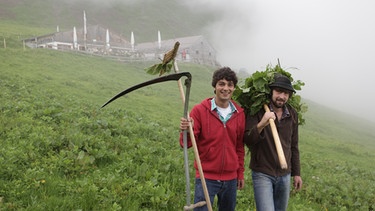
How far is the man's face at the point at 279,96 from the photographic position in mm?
4496

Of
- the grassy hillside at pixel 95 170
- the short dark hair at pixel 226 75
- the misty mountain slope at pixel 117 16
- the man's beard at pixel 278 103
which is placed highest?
the misty mountain slope at pixel 117 16

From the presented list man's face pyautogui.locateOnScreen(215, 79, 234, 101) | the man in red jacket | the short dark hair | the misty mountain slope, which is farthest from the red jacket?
the misty mountain slope

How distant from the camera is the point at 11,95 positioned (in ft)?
44.8

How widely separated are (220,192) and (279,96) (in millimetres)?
1556

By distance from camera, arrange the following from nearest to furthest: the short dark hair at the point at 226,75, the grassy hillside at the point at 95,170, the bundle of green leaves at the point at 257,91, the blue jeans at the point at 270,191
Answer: the short dark hair at the point at 226,75 → the blue jeans at the point at 270,191 → the bundle of green leaves at the point at 257,91 → the grassy hillside at the point at 95,170

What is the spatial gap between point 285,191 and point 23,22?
353ft

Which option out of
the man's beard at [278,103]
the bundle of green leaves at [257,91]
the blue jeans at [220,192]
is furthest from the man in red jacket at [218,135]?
the man's beard at [278,103]

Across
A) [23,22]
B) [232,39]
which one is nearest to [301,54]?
[232,39]

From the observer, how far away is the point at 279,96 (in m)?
4.49

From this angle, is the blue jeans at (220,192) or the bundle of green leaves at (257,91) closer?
the blue jeans at (220,192)

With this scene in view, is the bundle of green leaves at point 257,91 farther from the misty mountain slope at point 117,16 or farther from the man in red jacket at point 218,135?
the misty mountain slope at point 117,16

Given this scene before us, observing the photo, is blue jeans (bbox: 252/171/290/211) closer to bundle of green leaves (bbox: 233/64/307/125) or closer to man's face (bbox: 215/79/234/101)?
bundle of green leaves (bbox: 233/64/307/125)

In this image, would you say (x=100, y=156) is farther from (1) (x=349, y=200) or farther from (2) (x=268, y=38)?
(2) (x=268, y=38)

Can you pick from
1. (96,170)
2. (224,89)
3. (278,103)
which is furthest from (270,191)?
(96,170)
